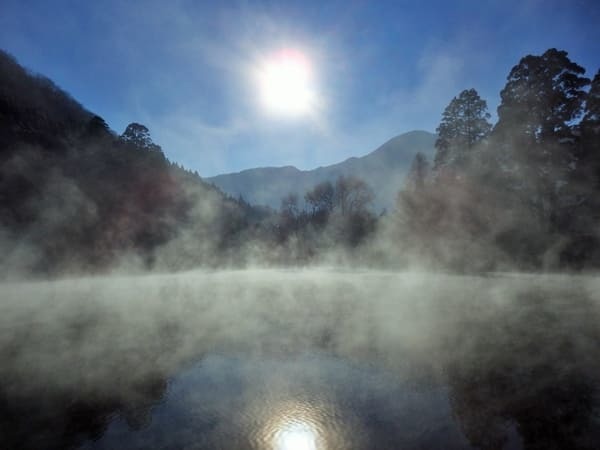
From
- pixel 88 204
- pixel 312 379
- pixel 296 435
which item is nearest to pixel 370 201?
pixel 88 204

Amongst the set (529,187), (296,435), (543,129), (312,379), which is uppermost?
(543,129)

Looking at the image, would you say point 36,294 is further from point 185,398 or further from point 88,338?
point 185,398

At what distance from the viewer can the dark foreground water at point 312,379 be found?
2617 millimetres

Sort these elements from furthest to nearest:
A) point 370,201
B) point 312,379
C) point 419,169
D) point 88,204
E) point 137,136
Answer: point 137,136 < point 370,201 < point 419,169 < point 88,204 < point 312,379

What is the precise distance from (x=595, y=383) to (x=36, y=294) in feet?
57.2

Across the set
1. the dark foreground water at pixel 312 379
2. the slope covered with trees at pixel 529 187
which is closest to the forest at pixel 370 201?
the slope covered with trees at pixel 529 187

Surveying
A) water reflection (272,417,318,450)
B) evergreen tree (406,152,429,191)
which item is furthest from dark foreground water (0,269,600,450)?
evergreen tree (406,152,429,191)

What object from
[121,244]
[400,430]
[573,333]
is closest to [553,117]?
[573,333]

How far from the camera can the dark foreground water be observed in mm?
2617

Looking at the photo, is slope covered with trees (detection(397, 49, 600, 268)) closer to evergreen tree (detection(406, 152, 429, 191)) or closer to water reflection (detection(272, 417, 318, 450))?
evergreen tree (detection(406, 152, 429, 191))

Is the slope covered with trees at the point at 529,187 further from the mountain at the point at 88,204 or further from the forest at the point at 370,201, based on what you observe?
the mountain at the point at 88,204

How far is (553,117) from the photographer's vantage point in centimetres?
1547

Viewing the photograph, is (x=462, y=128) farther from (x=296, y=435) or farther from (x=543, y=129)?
(x=296, y=435)

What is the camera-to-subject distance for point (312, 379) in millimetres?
3830
